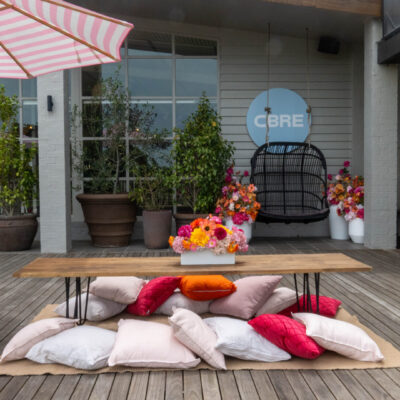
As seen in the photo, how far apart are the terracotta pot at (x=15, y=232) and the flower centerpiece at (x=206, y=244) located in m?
3.79

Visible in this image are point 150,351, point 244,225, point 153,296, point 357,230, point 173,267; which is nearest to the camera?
point 150,351

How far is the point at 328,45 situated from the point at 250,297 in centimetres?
502

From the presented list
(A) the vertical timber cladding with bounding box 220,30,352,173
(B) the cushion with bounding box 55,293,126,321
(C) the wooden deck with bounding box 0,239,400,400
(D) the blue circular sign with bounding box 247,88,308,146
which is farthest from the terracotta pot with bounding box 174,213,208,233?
(C) the wooden deck with bounding box 0,239,400,400

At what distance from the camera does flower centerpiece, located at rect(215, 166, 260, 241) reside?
6.22m

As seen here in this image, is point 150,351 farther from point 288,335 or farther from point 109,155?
point 109,155

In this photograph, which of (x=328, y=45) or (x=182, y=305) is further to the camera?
(x=328, y=45)

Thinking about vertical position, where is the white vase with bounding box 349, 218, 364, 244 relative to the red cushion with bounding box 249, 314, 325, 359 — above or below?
above

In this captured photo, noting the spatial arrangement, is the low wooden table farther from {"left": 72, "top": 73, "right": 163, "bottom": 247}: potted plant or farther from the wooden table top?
{"left": 72, "top": 73, "right": 163, "bottom": 247}: potted plant

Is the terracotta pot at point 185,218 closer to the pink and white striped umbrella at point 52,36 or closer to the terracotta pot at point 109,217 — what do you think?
the terracotta pot at point 109,217

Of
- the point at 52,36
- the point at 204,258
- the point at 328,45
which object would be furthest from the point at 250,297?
the point at 328,45

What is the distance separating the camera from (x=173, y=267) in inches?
113

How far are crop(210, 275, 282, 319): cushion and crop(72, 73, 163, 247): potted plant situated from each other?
3.36 metres

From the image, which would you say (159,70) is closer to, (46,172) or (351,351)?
(46,172)

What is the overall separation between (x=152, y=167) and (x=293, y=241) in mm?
2198
